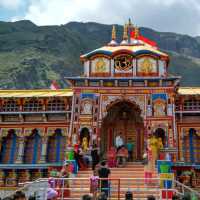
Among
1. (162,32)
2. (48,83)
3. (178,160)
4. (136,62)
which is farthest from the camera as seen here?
(162,32)

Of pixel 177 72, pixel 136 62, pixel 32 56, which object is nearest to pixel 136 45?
pixel 136 62

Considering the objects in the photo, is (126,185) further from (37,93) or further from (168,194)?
(37,93)

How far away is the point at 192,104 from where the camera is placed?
977 inches

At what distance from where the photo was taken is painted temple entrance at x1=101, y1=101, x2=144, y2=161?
24.3 meters

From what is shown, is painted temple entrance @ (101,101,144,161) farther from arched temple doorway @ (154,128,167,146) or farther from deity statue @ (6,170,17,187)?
deity statue @ (6,170,17,187)

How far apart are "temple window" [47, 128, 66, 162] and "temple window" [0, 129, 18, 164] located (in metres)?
2.55

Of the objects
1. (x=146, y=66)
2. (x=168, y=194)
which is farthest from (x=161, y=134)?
(x=168, y=194)

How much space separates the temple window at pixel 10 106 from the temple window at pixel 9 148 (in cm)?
158

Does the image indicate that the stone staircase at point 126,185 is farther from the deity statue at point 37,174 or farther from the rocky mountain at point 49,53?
the rocky mountain at point 49,53

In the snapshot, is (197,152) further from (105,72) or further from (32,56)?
(32,56)

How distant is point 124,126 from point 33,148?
6946 mm

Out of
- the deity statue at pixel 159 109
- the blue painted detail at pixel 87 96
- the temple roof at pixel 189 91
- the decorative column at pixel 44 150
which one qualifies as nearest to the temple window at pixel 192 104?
the temple roof at pixel 189 91

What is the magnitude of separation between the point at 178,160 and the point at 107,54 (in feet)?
29.2

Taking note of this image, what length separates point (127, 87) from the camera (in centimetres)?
2434
